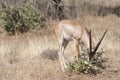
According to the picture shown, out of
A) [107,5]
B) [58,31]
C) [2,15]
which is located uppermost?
[58,31]

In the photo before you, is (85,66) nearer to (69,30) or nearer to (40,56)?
(69,30)

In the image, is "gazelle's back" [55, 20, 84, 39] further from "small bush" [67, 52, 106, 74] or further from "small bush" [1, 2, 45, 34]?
"small bush" [1, 2, 45, 34]

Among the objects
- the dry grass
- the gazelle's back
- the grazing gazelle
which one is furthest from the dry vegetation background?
the gazelle's back

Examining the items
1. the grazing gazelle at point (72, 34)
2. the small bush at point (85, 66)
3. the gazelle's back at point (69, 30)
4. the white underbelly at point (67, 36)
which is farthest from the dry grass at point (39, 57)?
the gazelle's back at point (69, 30)

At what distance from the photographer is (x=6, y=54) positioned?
10.7 m

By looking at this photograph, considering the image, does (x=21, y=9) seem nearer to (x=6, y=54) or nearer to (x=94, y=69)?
(x=6, y=54)

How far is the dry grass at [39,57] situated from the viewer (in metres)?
8.32

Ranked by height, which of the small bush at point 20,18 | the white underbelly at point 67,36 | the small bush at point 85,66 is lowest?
the small bush at point 20,18

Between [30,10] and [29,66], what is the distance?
20.8 ft

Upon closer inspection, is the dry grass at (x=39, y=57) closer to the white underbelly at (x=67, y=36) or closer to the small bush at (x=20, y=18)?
the small bush at (x=20, y=18)

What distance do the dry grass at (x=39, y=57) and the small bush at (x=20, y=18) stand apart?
39 cm

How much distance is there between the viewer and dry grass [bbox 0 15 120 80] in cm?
832

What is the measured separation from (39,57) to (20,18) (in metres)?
5.23

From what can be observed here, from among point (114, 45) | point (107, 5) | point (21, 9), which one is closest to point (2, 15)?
point (21, 9)
